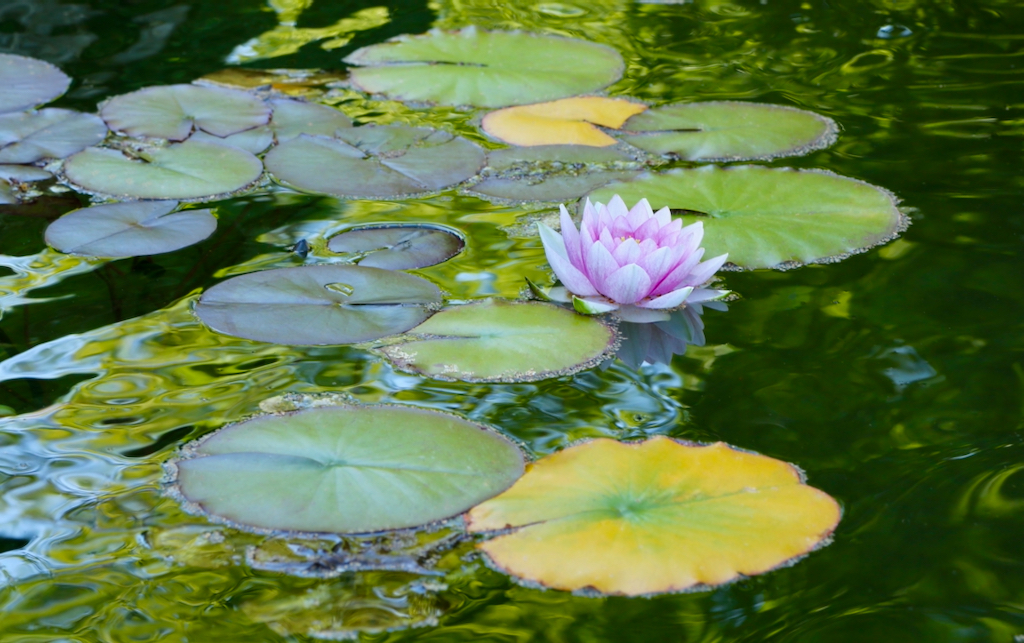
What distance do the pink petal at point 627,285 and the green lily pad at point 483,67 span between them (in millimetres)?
1225

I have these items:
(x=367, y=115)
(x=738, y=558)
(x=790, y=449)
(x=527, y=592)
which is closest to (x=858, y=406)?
(x=790, y=449)

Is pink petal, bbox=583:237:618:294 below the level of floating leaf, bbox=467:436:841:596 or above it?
above

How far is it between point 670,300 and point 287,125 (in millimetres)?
1417

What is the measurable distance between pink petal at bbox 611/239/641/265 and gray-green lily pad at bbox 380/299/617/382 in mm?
130

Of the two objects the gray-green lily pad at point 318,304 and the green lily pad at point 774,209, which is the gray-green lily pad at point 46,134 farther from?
the green lily pad at point 774,209

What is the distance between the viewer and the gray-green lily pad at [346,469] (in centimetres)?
133

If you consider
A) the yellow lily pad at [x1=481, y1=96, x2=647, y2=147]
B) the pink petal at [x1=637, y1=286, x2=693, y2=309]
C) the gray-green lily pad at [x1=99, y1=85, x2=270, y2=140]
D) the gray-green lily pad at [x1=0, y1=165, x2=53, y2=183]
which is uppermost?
the gray-green lily pad at [x1=99, y1=85, x2=270, y2=140]

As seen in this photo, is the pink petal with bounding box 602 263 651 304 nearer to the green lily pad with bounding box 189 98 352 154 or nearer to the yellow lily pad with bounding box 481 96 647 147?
the yellow lily pad with bounding box 481 96 647 147

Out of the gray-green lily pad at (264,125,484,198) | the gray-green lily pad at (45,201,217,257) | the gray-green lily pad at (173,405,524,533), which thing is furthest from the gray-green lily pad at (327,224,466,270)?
the gray-green lily pad at (173,405,524,533)

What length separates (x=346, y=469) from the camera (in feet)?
4.61

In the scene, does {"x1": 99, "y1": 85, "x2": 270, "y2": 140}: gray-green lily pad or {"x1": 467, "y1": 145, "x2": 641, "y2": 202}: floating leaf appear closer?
{"x1": 467, "y1": 145, "x2": 641, "y2": 202}: floating leaf

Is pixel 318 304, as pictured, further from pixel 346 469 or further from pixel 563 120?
pixel 563 120

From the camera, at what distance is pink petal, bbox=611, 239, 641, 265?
183cm

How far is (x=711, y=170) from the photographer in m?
2.41
